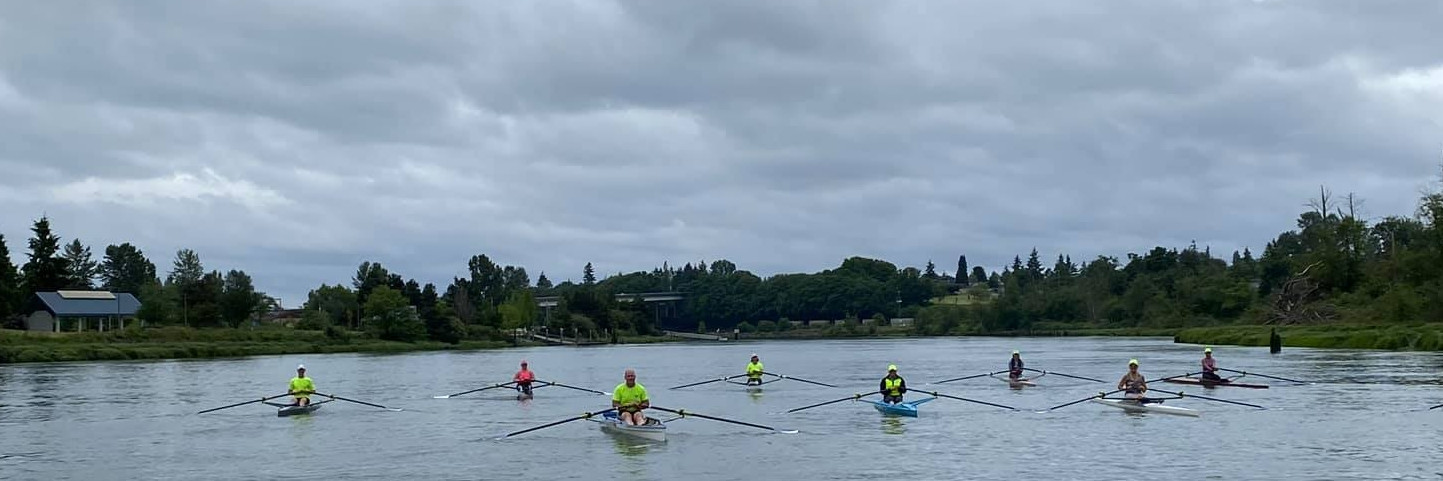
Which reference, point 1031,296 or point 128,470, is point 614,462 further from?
point 1031,296

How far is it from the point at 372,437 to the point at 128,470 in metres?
7.01

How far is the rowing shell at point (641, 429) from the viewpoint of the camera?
30297mm

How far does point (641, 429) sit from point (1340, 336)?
218 ft

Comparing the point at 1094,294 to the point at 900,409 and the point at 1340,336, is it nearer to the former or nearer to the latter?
the point at 1340,336

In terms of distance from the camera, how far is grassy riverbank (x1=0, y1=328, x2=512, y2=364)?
83688 millimetres

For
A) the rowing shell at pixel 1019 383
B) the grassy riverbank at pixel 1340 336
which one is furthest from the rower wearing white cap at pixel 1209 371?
the grassy riverbank at pixel 1340 336

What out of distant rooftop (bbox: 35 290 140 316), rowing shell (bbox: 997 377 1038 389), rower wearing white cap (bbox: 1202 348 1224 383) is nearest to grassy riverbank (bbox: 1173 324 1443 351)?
rowing shell (bbox: 997 377 1038 389)

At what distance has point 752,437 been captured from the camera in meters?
31.4

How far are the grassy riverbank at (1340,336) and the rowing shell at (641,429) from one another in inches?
Answer: 2095

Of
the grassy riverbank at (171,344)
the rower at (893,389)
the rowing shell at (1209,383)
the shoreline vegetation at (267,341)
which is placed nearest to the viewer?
the rower at (893,389)

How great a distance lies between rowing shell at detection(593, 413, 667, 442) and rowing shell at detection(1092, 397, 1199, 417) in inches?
512

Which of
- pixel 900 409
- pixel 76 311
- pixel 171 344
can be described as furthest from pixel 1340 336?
pixel 76 311

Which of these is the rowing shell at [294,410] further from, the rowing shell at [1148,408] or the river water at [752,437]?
the rowing shell at [1148,408]

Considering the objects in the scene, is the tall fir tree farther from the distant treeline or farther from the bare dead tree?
the bare dead tree
